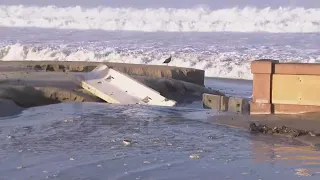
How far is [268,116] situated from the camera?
29.0ft

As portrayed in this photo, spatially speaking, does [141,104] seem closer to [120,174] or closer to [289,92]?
[289,92]

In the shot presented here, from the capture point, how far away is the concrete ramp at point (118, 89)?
10711 mm

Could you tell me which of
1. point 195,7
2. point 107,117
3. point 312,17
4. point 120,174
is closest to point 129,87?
point 107,117

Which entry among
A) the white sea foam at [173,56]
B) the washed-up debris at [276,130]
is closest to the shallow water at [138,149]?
the washed-up debris at [276,130]

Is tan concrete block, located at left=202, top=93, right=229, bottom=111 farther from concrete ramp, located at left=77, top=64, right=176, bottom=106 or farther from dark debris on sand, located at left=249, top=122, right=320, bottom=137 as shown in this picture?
dark debris on sand, located at left=249, top=122, right=320, bottom=137

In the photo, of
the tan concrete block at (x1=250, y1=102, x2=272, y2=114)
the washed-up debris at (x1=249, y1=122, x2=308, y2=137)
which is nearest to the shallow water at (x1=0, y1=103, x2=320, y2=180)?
the washed-up debris at (x1=249, y1=122, x2=308, y2=137)

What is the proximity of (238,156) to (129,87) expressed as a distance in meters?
4.96

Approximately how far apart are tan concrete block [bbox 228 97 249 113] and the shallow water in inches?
19.3

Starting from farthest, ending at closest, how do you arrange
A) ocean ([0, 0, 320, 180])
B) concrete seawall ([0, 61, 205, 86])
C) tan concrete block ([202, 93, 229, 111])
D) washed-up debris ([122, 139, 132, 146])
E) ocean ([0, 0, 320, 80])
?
1. ocean ([0, 0, 320, 80])
2. concrete seawall ([0, 61, 205, 86])
3. tan concrete block ([202, 93, 229, 111])
4. washed-up debris ([122, 139, 132, 146])
5. ocean ([0, 0, 320, 180])

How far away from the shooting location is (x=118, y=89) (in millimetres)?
11234

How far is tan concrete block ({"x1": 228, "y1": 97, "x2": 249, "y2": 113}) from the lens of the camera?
966cm

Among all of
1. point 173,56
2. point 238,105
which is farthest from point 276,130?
point 173,56

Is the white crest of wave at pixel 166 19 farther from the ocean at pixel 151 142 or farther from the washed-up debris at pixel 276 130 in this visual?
the washed-up debris at pixel 276 130

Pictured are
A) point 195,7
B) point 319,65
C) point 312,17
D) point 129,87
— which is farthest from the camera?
point 195,7
